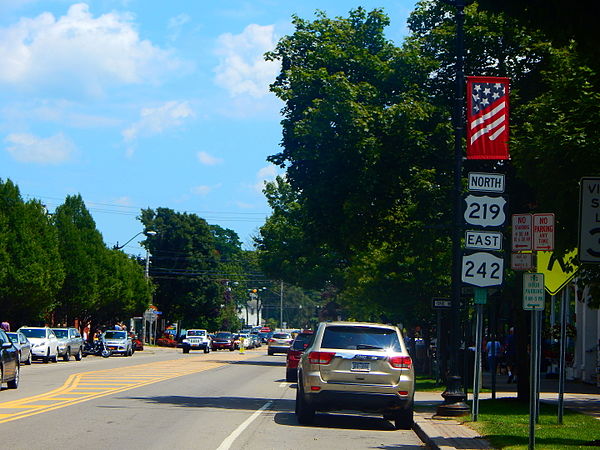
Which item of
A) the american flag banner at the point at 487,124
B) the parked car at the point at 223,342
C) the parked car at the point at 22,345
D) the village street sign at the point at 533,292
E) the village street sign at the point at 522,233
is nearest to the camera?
the village street sign at the point at 533,292

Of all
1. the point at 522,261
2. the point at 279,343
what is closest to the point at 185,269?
the point at 279,343

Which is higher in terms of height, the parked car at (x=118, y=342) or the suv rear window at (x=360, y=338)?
the suv rear window at (x=360, y=338)

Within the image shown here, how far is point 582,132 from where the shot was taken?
1556 cm

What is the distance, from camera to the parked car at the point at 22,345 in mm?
40156

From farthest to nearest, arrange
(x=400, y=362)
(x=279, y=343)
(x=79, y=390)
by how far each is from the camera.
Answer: (x=279, y=343), (x=79, y=390), (x=400, y=362)

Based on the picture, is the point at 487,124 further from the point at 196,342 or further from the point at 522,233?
the point at 196,342

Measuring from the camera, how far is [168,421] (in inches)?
672

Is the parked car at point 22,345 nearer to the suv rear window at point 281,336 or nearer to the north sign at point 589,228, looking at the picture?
the suv rear window at point 281,336

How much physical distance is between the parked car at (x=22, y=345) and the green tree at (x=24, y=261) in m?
8.28

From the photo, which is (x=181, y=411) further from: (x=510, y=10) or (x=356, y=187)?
(x=510, y=10)

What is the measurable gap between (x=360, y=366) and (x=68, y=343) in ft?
120

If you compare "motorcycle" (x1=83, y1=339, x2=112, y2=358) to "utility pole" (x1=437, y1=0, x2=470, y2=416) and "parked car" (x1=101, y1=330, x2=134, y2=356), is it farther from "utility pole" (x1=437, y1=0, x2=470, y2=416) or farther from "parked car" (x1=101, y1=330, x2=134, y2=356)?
"utility pole" (x1=437, y1=0, x2=470, y2=416)

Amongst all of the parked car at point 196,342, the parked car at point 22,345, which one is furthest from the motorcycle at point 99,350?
the parked car at point 22,345

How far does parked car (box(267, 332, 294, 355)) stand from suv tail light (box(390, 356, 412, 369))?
53.2 meters
